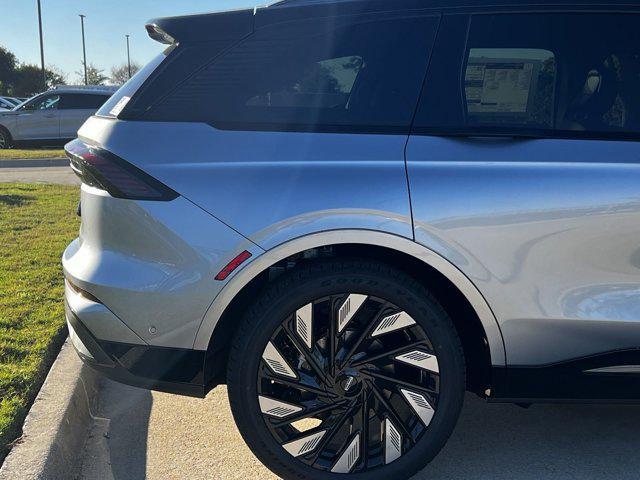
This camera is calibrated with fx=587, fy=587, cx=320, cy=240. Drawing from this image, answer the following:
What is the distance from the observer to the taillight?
217 centimetres

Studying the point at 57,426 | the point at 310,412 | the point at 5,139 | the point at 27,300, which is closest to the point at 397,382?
the point at 310,412

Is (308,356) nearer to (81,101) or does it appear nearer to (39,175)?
(39,175)

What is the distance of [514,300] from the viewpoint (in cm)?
218

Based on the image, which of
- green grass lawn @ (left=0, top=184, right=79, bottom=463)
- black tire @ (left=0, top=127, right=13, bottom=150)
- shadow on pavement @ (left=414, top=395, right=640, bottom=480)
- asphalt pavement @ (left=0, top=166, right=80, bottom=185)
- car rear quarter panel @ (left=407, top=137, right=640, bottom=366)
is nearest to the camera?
car rear quarter panel @ (left=407, top=137, right=640, bottom=366)

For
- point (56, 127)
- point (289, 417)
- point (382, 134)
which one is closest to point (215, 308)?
point (289, 417)

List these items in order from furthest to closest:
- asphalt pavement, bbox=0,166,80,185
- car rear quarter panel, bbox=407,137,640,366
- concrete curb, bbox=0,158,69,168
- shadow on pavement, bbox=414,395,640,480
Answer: concrete curb, bbox=0,158,69,168
asphalt pavement, bbox=0,166,80,185
shadow on pavement, bbox=414,395,640,480
car rear quarter panel, bbox=407,137,640,366

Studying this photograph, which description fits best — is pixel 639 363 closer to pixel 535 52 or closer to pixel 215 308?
pixel 535 52

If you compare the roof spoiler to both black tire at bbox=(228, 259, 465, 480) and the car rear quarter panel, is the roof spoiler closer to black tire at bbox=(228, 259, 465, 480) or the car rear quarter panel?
the car rear quarter panel

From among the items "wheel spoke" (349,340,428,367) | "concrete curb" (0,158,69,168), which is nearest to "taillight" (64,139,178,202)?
"wheel spoke" (349,340,428,367)

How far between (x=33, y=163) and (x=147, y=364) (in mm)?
11767

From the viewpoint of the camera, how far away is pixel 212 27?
7.48 feet

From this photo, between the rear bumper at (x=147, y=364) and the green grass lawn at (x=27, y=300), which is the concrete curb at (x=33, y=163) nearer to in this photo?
the green grass lawn at (x=27, y=300)

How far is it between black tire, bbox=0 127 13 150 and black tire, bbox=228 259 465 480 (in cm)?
1704

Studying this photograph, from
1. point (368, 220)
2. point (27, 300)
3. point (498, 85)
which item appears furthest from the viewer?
point (27, 300)
